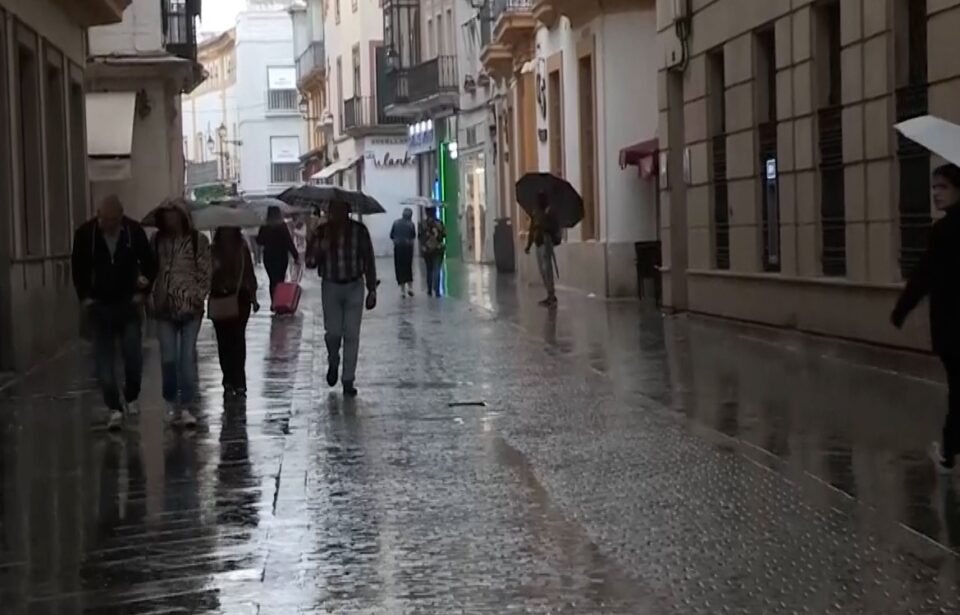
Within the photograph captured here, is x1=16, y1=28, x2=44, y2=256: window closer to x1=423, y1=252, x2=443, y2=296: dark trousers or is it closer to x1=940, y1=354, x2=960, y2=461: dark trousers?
x1=940, y1=354, x2=960, y2=461: dark trousers

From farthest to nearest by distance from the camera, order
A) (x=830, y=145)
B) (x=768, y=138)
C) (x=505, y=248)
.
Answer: (x=505, y=248), (x=768, y=138), (x=830, y=145)

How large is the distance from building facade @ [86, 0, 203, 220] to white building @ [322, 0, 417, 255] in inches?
1209

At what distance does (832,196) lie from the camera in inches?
755

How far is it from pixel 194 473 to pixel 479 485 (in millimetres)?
1954

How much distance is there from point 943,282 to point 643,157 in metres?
18.6

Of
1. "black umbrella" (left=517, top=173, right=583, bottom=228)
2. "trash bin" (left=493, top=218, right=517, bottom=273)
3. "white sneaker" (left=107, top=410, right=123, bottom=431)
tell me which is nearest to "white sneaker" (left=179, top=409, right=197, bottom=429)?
"white sneaker" (left=107, top=410, right=123, bottom=431)

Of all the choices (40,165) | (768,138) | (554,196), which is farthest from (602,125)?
(40,165)

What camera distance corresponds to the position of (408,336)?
23062 mm

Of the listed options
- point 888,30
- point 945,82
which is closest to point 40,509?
point 945,82

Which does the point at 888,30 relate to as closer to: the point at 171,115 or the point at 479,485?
the point at 479,485

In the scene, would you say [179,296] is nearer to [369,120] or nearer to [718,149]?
[718,149]

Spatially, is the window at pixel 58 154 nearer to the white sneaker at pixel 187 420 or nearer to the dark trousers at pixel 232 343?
the dark trousers at pixel 232 343

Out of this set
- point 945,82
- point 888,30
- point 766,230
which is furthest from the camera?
point 766,230

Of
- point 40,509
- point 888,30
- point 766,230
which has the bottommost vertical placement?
point 40,509
